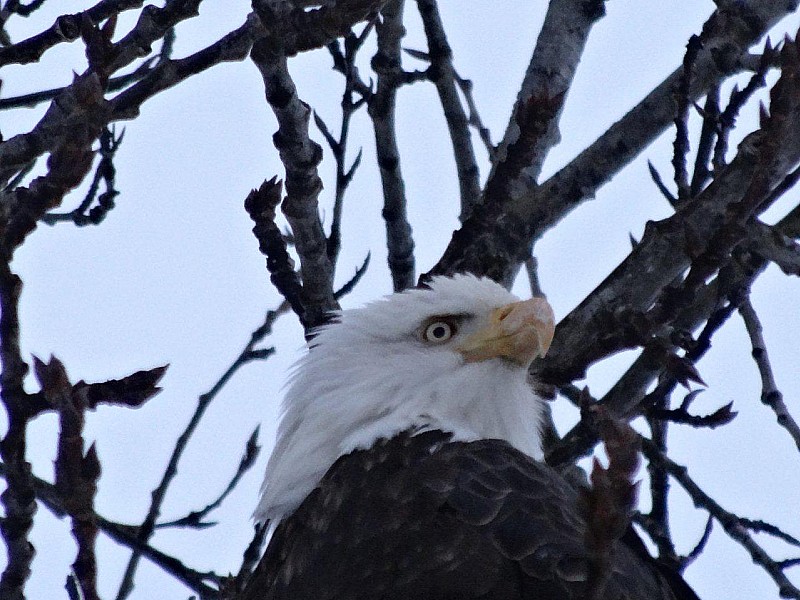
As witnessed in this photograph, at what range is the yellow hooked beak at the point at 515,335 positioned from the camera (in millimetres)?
4254

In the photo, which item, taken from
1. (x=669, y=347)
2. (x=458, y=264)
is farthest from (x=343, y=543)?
(x=458, y=264)

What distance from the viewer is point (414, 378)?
454 centimetres

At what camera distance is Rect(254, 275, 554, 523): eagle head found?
14.1 feet

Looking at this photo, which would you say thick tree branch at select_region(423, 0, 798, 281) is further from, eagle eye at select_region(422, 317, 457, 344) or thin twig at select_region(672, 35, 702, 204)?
thin twig at select_region(672, 35, 702, 204)

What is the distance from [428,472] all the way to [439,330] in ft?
3.41

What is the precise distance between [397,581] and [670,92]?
2.33 m

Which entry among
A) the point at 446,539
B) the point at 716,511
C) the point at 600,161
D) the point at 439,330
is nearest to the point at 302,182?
the point at 439,330

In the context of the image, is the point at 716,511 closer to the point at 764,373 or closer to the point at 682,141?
the point at 764,373

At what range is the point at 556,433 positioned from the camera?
17.3ft

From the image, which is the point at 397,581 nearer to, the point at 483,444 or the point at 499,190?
the point at 483,444

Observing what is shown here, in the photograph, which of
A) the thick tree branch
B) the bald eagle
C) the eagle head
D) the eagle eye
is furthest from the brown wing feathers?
the thick tree branch

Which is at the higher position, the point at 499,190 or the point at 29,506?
the point at 499,190

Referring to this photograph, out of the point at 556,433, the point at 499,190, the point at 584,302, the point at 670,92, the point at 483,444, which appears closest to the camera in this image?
the point at 483,444

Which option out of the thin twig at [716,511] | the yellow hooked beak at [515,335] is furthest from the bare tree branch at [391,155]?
the thin twig at [716,511]
